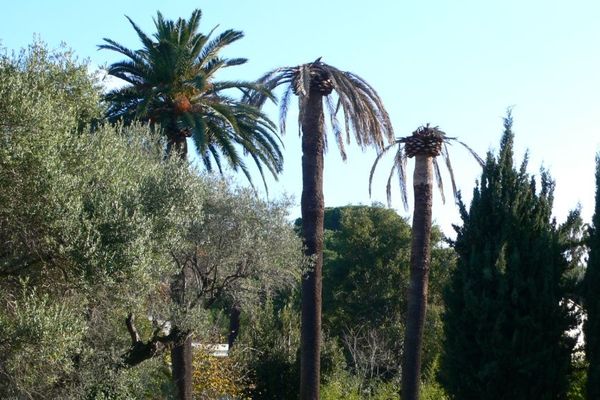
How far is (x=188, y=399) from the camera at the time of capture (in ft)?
59.6

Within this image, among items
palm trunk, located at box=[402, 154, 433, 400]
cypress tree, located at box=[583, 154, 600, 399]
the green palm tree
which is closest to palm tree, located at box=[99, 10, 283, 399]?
the green palm tree

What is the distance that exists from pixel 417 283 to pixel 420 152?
2.59 meters

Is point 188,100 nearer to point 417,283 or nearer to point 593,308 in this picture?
point 417,283

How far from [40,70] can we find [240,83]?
20.4 feet

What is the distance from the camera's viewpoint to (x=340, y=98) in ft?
59.5

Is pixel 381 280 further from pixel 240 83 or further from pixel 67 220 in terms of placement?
pixel 67 220

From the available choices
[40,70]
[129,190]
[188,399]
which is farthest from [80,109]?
[188,399]

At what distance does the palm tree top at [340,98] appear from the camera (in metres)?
17.8

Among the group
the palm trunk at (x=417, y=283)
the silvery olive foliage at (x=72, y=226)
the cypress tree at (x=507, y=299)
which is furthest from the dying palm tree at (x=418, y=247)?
the silvery olive foliage at (x=72, y=226)

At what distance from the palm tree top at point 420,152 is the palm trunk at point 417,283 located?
0.26 metres

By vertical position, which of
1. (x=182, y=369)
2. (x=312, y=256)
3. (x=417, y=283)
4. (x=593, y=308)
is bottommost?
(x=182, y=369)

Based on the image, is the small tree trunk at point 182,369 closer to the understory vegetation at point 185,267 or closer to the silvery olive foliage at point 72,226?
the understory vegetation at point 185,267

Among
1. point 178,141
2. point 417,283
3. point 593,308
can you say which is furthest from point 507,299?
point 178,141

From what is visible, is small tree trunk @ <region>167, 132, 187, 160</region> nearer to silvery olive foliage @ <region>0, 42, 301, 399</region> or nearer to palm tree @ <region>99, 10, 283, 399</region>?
palm tree @ <region>99, 10, 283, 399</region>
